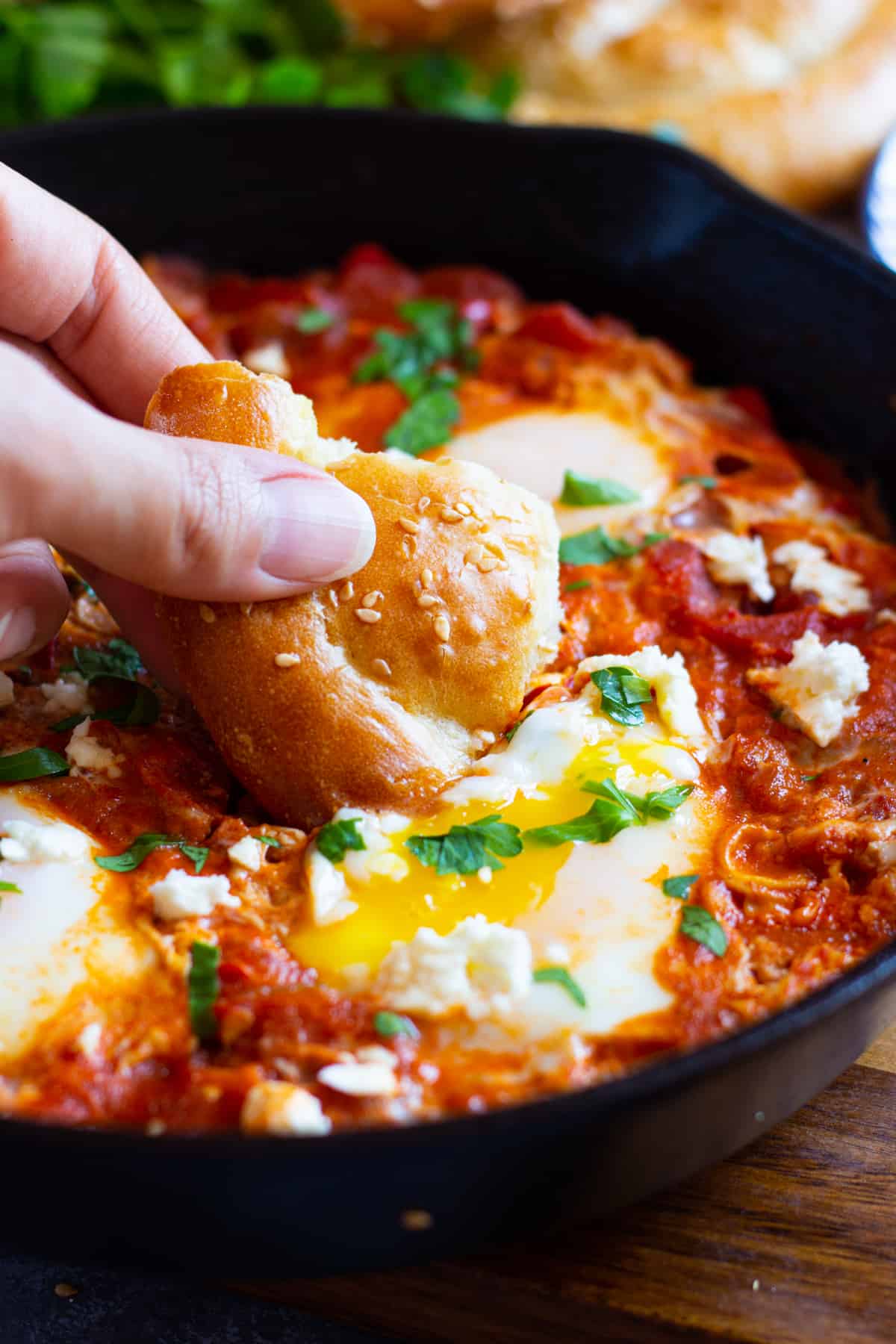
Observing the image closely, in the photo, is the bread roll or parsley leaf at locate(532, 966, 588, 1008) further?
the bread roll

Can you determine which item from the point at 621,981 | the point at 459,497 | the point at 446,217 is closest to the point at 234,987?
the point at 621,981

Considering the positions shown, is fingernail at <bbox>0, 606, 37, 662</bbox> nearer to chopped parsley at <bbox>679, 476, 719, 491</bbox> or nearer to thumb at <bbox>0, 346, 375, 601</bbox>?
thumb at <bbox>0, 346, 375, 601</bbox>

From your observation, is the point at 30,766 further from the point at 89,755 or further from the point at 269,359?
the point at 269,359

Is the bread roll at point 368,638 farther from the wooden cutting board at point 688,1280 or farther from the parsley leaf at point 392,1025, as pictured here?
the wooden cutting board at point 688,1280

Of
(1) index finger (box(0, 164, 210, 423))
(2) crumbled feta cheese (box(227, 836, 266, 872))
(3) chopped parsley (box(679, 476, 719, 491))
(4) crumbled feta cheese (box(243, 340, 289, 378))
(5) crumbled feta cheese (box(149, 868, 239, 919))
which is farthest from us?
(4) crumbled feta cheese (box(243, 340, 289, 378))

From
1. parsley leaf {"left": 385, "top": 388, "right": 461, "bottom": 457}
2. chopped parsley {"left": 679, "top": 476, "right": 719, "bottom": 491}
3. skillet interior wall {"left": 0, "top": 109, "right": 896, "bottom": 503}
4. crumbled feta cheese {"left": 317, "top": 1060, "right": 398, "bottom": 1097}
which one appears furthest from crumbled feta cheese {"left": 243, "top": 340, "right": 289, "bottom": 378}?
crumbled feta cheese {"left": 317, "top": 1060, "right": 398, "bottom": 1097}

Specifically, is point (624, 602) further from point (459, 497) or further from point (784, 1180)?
point (784, 1180)
